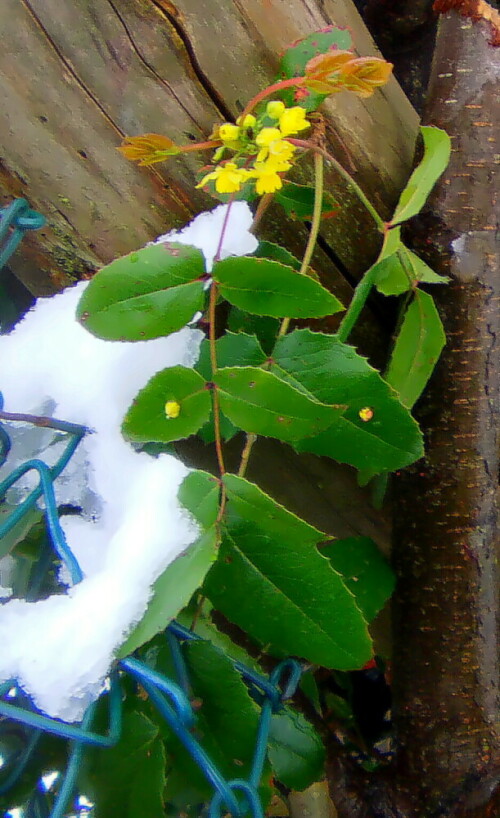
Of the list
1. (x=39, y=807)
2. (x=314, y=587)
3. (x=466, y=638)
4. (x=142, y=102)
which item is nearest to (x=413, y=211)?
(x=142, y=102)

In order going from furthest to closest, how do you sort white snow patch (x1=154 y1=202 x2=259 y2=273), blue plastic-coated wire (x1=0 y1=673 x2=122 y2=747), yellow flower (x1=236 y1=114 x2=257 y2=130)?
white snow patch (x1=154 y1=202 x2=259 y2=273) → yellow flower (x1=236 y1=114 x2=257 y2=130) → blue plastic-coated wire (x1=0 y1=673 x2=122 y2=747)

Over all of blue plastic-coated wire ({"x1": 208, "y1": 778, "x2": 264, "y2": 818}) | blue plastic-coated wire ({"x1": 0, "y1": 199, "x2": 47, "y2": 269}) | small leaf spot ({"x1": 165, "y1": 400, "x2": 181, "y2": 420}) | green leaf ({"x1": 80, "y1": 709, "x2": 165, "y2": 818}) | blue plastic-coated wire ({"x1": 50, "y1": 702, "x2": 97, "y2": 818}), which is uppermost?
blue plastic-coated wire ({"x1": 0, "y1": 199, "x2": 47, "y2": 269})

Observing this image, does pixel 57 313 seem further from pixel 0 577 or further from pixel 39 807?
pixel 39 807

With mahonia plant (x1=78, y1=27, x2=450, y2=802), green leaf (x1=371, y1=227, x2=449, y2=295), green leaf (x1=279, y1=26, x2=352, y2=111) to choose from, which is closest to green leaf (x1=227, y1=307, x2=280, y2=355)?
mahonia plant (x1=78, y1=27, x2=450, y2=802)

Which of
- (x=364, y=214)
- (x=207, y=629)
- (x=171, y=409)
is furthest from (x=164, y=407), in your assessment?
(x=364, y=214)

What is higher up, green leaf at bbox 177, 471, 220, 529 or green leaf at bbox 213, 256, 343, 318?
green leaf at bbox 213, 256, 343, 318

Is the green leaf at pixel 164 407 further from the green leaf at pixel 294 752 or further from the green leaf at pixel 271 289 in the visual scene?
the green leaf at pixel 294 752

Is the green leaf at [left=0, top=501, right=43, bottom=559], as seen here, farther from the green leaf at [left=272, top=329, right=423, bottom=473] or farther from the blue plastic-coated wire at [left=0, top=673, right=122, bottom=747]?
the green leaf at [left=272, top=329, right=423, bottom=473]
